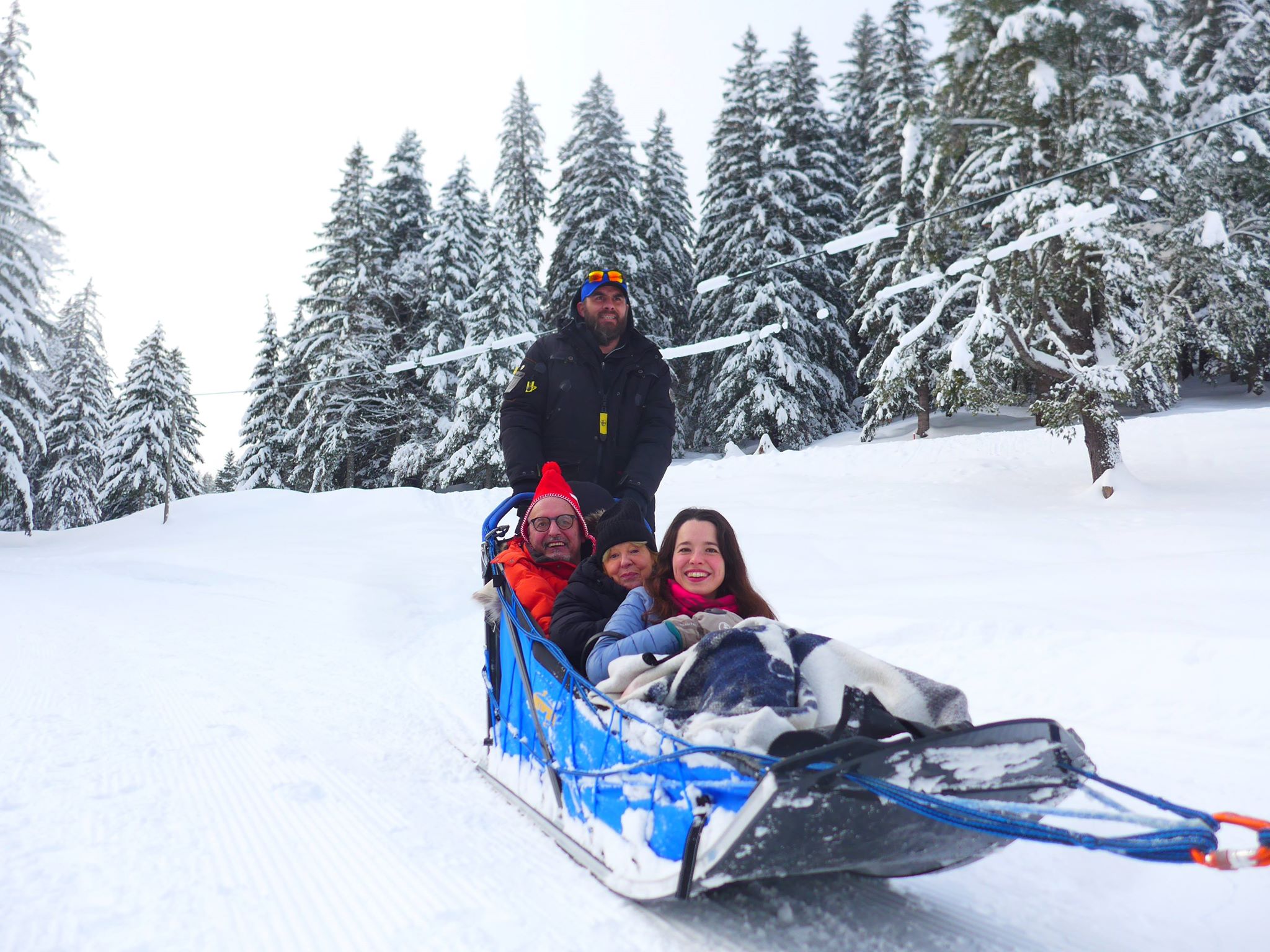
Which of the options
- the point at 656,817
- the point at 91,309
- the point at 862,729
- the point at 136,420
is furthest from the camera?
the point at 91,309

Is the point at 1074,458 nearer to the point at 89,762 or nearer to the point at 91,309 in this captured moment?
the point at 89,762

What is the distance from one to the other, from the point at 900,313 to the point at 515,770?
61.6 ft

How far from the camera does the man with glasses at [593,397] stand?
3998mm

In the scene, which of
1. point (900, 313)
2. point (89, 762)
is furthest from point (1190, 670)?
point (900, 313)

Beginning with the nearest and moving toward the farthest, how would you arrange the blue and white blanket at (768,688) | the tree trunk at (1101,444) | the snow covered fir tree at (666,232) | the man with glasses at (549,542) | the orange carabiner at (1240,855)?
the orange carabiner at (1240,855) → the blue and white blanket at (768,688) → the man with glasses at (549,542) → the tree trunk at (1101,444) → the snow covered fir tree at (666,232)

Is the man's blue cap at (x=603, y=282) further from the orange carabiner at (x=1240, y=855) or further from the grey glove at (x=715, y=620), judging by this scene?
the orange carabiner at (x=1240, y=855)

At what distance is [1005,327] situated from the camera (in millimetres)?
11648

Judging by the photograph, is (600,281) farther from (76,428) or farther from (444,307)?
(76,428)

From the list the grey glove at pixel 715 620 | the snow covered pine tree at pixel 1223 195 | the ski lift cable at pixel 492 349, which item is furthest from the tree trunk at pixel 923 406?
the grey glove at pixel 715 620

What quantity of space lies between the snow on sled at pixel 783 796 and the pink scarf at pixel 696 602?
52 cm

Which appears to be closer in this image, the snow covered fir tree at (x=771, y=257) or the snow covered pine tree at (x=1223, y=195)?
the snow covered pine tree at (x=1223, y=195)

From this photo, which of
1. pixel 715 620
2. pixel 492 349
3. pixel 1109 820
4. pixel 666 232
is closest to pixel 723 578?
pixel 715 620

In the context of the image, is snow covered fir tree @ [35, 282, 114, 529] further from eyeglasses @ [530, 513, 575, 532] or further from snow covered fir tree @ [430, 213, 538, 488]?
eyeglasses @ [530, 513, 575, 532]

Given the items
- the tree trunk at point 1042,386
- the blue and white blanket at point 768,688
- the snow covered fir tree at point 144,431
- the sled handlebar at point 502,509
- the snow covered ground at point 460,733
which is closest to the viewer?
the blue and white blanket at point 768,688
